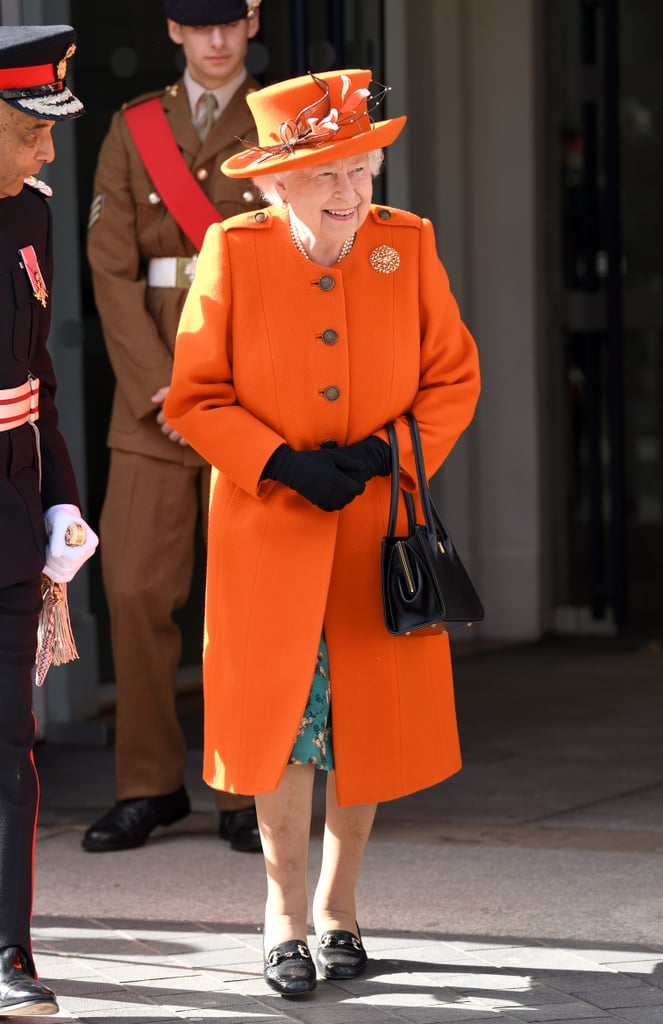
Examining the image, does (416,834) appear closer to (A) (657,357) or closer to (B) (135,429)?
(B) (135,429)

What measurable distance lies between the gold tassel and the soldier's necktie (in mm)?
1663

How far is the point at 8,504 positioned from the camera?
377 centimetres

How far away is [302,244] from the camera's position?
13.2ft

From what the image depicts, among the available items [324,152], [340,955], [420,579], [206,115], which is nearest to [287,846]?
[340,955]

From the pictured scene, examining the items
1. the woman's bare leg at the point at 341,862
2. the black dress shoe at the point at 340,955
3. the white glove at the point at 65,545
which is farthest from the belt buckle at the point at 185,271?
the black dress shoe at the point at 340,955

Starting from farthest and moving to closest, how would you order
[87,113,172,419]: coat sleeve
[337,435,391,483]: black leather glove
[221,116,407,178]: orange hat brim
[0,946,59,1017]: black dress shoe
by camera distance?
[87,113,172,419]: coat sleeve → [337,435,391,483]: black leather glove → [221,116,407,178]: orange hat brim → [0,946,59,1017]: black dress shoe

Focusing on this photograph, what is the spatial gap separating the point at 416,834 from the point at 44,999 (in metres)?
1.77

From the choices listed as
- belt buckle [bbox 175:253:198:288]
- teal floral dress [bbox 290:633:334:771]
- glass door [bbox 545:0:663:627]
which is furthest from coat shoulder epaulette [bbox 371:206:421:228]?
glass door [bbox 545:0:663:627]

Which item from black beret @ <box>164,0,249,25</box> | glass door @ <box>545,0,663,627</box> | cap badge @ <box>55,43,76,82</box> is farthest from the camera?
glass door @ <box>545,0,663,627</box>

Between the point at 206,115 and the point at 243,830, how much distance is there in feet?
6.01

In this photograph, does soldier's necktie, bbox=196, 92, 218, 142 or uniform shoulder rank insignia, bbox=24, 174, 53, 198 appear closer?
uniform shoulder rank insignia, bbox=24, 174, 53, 198

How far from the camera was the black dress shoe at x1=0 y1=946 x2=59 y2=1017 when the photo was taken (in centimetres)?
360

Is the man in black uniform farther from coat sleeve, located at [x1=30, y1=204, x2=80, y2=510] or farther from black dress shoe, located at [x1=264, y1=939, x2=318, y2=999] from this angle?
black dress shoe, located at [x1=264, y1=939, x2=318, y2=999]

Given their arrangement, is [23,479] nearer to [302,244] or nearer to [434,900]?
[302,244]
